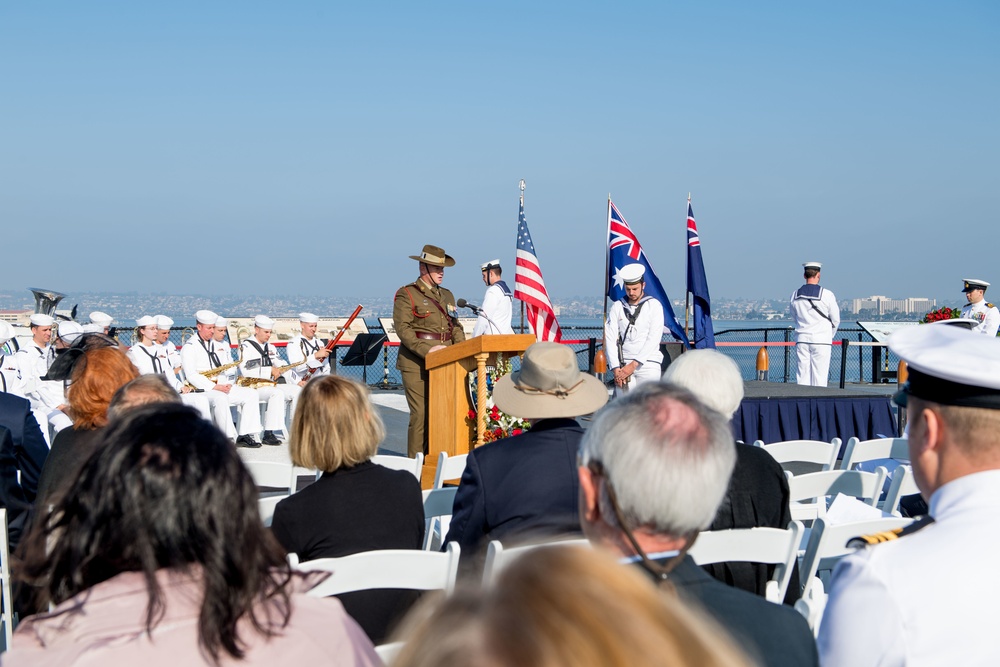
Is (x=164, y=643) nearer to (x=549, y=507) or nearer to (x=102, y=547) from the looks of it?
(x=102, y=547)

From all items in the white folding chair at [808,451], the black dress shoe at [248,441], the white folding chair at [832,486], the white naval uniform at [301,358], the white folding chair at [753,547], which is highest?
the white folding chair at [753,547]

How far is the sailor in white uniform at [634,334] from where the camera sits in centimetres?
959

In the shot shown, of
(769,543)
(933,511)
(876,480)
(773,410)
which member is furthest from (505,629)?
(773,410)

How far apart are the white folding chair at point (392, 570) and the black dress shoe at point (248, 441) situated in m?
8.06

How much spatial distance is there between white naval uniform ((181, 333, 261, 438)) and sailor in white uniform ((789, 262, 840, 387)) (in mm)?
7967

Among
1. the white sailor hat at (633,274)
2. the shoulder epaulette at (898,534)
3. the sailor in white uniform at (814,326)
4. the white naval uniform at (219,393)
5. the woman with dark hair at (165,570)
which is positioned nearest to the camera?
the woman with dark hair at (165,570)

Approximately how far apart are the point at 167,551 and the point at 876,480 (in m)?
3.53

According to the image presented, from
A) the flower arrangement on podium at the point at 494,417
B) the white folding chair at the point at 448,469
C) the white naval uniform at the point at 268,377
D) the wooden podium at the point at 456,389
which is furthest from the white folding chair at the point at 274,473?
the white naval uniform at the point at 268,377

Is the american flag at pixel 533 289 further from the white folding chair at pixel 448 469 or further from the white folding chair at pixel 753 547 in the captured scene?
the white folding chair at pixel 753 547

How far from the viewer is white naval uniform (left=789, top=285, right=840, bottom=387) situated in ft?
43.5

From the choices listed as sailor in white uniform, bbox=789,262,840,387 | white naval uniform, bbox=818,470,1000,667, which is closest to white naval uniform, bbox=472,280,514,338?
sailor in white uniform, bbox=789,262,840,387

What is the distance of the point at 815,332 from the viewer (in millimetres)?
13258

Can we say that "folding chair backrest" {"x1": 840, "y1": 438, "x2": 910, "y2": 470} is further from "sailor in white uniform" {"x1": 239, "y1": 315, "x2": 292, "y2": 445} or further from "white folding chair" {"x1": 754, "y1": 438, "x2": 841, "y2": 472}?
"sailor in white uniform" {"x1": 239, "y1": 315, "x2": 292, "y2": 445}

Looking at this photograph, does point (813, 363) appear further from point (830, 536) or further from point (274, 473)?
point (830, 536)
